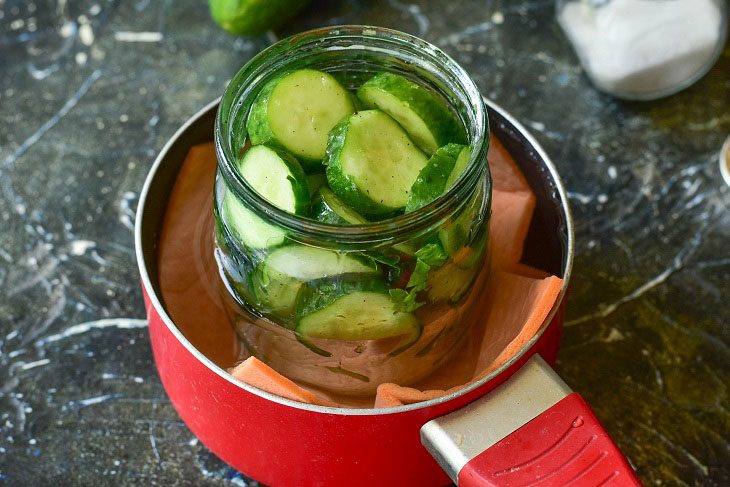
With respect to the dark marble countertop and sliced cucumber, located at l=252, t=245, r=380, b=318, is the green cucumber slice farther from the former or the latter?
the dark marble countertop

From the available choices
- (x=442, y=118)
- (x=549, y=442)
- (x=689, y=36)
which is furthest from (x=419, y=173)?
(x=689, y=36)

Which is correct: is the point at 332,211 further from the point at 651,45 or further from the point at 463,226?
the point at 651,45

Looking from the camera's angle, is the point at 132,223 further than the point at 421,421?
Yes

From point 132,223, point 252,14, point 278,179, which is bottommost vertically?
point 132,223

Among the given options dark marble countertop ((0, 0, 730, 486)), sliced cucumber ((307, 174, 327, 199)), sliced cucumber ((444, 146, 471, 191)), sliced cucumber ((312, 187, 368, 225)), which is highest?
sliced cucumber ((444, 146, 471, 191))

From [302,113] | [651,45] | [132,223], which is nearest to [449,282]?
[302,113]

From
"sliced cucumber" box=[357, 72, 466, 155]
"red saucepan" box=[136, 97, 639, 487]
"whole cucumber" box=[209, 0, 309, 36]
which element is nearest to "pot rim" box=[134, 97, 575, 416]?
"red saucepan" box=[136, 97, 639, 487]
